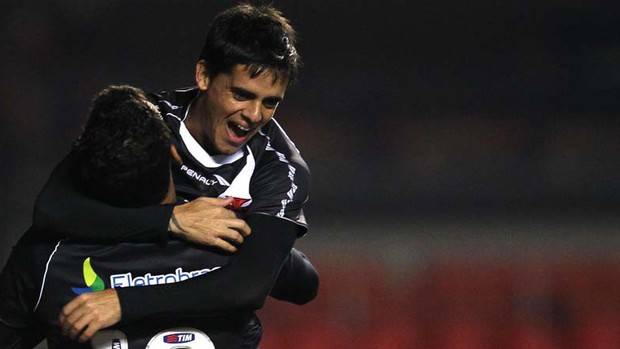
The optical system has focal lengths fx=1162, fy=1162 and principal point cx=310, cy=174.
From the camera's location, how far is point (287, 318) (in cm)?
494

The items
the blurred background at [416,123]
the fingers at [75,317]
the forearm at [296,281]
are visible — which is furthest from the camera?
the blurred background at [416,123]

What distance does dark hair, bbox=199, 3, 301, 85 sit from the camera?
239 centimetres

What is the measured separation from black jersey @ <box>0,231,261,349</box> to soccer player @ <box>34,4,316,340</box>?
6 centimetres

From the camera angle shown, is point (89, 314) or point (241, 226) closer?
point (89, 314)

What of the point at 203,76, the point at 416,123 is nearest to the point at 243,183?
the point at 203,76

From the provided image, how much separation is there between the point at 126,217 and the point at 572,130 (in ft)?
19.1

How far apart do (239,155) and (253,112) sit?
0.12 metres

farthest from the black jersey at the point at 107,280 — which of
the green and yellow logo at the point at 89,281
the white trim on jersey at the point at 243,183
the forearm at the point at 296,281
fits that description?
the white trim on jersey at the point at 243,183

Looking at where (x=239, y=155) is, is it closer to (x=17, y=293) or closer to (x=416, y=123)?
(x=17, y=293)

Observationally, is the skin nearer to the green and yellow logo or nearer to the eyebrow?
the eyebrow

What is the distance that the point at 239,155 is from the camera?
247 cm

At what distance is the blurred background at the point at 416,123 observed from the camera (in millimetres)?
5754

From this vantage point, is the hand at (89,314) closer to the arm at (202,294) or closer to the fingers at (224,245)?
the arm at (202,294)

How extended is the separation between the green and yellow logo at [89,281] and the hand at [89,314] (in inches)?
0.8
